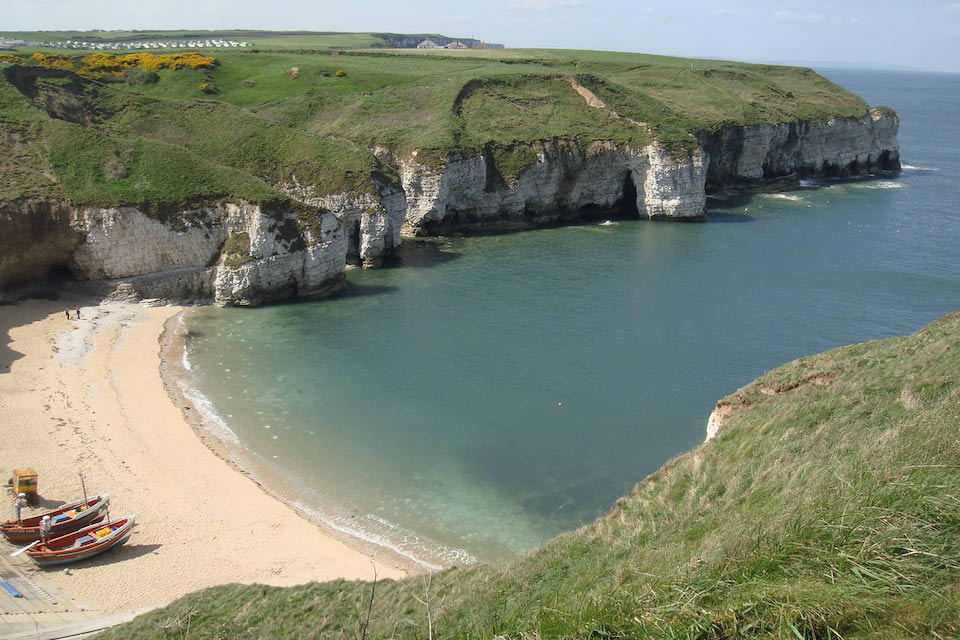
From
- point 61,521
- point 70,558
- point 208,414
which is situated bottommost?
point 70,558

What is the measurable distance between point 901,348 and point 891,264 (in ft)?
128

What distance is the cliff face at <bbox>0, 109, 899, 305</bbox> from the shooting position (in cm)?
4525

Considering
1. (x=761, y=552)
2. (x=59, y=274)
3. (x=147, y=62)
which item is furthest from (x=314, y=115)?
(x=761, y=552)

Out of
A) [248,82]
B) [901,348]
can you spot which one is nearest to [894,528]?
[901,348]

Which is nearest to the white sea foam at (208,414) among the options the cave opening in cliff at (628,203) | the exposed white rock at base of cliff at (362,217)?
the exposed white rock at base of cliff at (362,217)

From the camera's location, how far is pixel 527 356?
39438mm

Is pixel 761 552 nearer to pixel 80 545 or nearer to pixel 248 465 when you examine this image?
pixel 80 545

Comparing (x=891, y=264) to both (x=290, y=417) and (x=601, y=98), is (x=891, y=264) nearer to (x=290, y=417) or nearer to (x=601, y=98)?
(x=601, y=98)

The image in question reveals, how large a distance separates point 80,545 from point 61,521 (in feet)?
4.23

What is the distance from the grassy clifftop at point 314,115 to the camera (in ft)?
161

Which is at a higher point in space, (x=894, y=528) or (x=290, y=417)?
(x=894, y=528)

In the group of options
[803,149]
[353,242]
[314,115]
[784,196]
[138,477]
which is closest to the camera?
[138,477]

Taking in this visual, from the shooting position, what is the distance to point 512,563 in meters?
17.9

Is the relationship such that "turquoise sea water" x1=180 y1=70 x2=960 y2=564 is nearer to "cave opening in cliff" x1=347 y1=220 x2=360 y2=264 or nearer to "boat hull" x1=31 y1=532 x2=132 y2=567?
"cave opening in cliff" x1=347 y1=220 x2=360 y2=264
